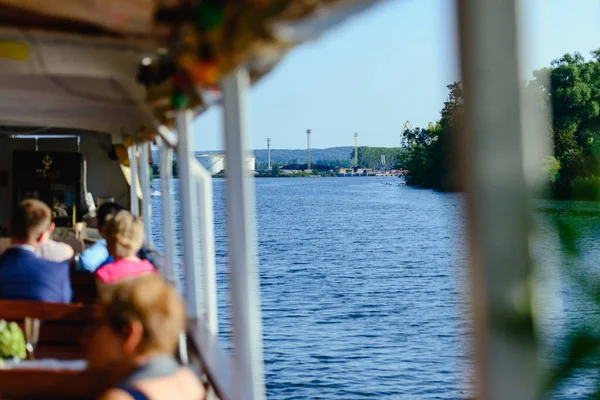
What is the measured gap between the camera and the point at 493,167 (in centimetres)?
104

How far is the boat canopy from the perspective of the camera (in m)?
1.65

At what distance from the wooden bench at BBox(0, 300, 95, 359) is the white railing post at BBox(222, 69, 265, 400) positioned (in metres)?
0.65

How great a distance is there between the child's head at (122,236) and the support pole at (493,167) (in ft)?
10.3

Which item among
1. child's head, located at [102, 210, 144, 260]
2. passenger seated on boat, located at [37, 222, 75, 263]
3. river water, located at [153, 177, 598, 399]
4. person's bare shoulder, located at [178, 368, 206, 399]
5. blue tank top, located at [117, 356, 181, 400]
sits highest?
child's head, located at [102, 210, 144, 260]

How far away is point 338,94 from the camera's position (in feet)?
187

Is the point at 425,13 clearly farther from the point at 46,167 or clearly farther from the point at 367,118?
the point at 367,118

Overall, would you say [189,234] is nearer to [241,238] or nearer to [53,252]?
[53,252]

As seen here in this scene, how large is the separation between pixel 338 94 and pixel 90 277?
52.8 m

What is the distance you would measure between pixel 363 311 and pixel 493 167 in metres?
20.6

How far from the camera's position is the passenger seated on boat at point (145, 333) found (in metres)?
1.98

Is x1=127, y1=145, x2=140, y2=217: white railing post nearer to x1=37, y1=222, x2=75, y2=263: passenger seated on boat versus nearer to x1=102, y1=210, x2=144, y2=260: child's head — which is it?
x1=37, y1=222, x2=75, y2=263: passenger seated on boat

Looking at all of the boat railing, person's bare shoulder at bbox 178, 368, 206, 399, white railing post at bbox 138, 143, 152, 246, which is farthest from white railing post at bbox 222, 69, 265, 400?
white railing post at bbox 138, 143, 152, 246

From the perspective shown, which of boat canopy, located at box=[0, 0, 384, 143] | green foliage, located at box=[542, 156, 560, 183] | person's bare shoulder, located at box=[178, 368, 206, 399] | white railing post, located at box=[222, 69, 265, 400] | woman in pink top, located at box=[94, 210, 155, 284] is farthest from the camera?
woman in pink top, located at box=[94, 210, 155, 284]

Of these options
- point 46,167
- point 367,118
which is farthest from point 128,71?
point 367,118
